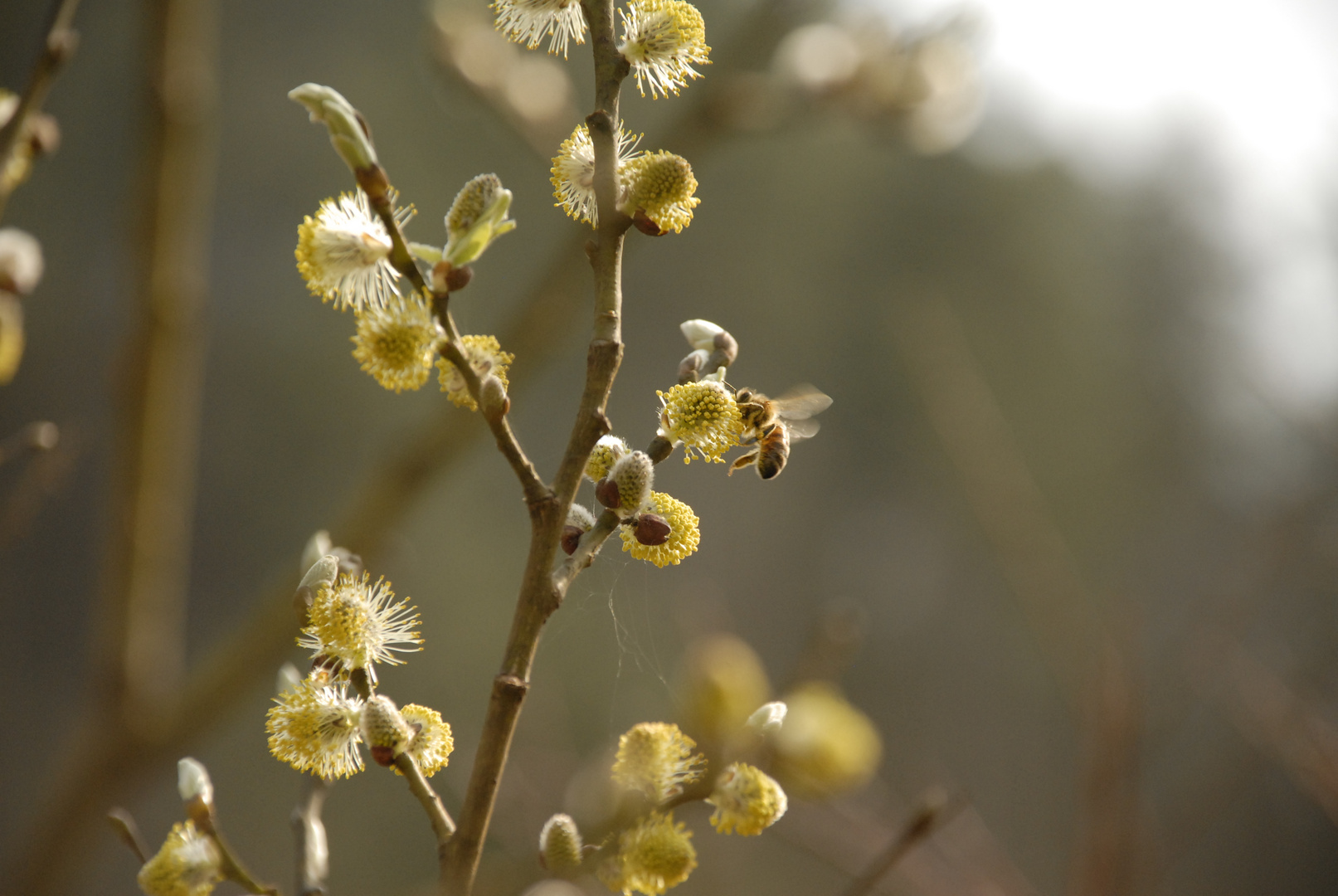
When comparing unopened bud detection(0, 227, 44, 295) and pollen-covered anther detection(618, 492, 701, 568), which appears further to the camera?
unopened bud detection(0, 227, 44, 295)

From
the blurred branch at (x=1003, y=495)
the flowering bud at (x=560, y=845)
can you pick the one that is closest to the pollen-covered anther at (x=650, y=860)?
the flowering bud at (x=560, y=845)

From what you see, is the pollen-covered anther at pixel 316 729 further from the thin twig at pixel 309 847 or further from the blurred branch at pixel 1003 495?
the blurred branch at pixel 1003 495

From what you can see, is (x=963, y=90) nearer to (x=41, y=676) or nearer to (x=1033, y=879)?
(x=41, y=676)

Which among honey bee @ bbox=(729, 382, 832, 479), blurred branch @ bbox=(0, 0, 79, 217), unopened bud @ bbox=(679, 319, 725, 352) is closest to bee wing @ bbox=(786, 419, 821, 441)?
honey bee @ bbox=(729, 382, 832, 479)

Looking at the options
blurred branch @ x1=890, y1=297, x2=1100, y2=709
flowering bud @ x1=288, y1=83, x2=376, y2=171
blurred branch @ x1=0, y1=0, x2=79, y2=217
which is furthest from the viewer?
blurred branch @ x1=890, y1=297, x2=1100, y2=709

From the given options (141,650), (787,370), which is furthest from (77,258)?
(787,370)

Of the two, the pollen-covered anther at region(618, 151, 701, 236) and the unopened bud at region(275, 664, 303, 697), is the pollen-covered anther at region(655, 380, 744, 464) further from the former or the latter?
the unopened bud at region(275, 664, 303, 697)
